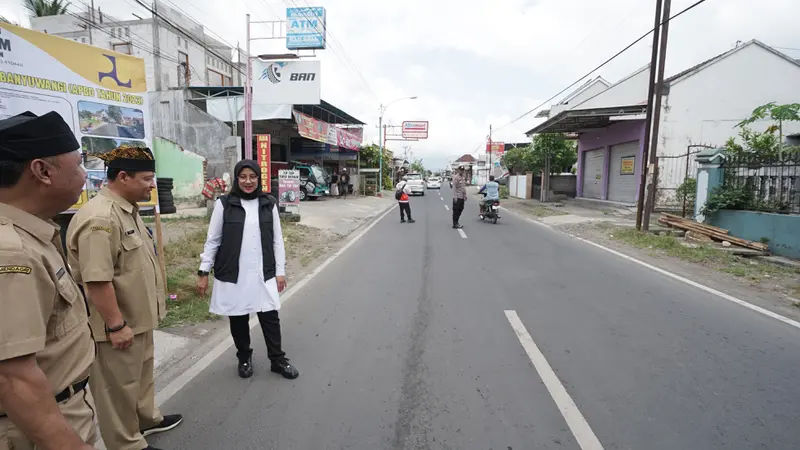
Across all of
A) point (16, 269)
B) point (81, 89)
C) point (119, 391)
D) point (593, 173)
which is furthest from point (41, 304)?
point (593, 173)

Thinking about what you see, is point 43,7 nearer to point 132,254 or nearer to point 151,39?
point 151,39

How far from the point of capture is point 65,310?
1505 millimetres

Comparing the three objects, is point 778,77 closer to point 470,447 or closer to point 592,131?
point 592,131

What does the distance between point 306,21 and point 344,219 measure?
27.9 ft

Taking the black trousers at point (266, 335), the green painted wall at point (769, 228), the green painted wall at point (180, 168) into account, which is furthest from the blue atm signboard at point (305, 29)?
the black trousers at point (266, 335)

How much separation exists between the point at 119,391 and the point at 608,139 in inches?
906

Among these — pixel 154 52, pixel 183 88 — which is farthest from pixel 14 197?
pixel 154 52

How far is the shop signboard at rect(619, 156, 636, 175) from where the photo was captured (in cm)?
1915

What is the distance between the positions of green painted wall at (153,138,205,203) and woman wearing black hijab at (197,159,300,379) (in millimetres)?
16195

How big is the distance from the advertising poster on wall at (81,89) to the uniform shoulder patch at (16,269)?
148 inches

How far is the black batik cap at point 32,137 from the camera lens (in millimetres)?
1324

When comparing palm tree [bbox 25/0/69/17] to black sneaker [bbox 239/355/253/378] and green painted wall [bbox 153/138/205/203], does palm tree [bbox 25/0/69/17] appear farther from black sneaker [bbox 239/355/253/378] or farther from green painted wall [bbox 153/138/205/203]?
black sneaker [bbox 239/355/253/378]

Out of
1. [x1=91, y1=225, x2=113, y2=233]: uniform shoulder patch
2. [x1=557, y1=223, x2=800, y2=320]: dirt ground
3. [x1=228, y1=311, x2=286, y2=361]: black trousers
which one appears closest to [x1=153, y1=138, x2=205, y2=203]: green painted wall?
[x1=557, y1=223, x2=800, y2=320]: dirt ground

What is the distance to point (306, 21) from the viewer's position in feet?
58.8
